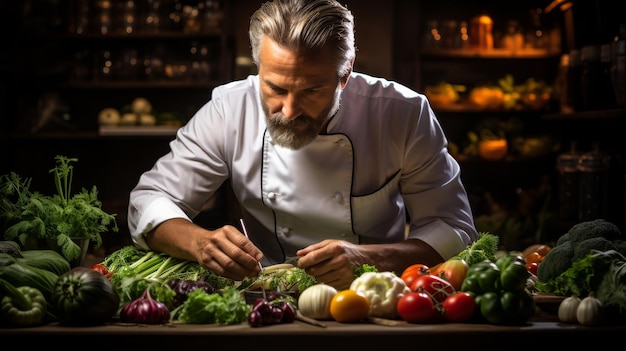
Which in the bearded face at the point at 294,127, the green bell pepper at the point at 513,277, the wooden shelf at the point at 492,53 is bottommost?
the green bell pepper at the point at 513,277

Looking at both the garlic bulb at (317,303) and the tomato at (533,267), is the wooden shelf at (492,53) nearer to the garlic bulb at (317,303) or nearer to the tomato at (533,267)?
the tomato at (533,267)

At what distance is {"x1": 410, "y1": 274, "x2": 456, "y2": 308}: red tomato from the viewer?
1.76 metres

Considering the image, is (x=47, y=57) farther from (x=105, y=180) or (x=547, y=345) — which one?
(x=547, y=345)

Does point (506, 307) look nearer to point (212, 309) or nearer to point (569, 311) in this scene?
point (569, 311)

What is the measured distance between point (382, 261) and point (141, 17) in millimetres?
3954

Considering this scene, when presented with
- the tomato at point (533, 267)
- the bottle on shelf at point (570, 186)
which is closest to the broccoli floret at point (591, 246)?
the tomato at point (533, 267)

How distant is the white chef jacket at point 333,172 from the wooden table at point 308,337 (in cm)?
80

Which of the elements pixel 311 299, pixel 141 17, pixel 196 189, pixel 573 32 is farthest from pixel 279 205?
pixel 141 17

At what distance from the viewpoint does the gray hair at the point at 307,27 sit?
2133mm

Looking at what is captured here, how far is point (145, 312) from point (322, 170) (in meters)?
0.97

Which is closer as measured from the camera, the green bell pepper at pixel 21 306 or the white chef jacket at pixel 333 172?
the green bell pepper at pixel 21 306

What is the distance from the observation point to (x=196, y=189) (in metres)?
2.56

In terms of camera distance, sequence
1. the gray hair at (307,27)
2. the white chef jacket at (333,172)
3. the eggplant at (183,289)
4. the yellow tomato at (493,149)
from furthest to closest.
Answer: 1. the yellow tomato at (493,149)
2. the white chef jacket at (333,172)
3. the gray hair at (307,27)
4. the eggplant at (183,289)

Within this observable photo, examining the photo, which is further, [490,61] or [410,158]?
[490,61]
